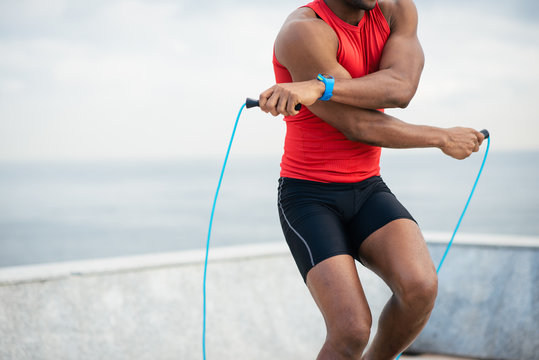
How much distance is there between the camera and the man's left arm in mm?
1585

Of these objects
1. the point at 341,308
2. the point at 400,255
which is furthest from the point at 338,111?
the point at 341,308

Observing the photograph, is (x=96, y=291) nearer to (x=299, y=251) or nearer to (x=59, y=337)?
(x=59, y=337)

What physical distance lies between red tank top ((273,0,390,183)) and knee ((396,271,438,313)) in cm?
39

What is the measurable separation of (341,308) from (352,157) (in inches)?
20.5

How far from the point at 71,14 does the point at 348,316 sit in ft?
121

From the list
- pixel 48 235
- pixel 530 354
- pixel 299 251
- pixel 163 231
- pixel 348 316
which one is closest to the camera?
pixel 348 316

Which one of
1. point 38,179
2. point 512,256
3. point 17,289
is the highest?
point 512,256

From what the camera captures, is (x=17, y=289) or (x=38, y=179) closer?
(x=17, y=289)

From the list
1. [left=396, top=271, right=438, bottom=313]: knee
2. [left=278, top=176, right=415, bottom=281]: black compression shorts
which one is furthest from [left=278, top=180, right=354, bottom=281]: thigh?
[left=396, top=271, right=438, bottom=313]: knee

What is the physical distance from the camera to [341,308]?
162cm

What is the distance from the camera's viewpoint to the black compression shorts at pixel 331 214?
175cm

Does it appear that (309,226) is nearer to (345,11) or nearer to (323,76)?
(323,76)

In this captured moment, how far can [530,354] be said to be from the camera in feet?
11.1

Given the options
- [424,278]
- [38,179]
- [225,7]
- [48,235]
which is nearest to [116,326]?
[424,278]
